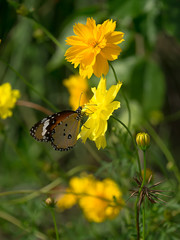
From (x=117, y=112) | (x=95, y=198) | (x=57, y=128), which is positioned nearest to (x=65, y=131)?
(x=57, y=128)

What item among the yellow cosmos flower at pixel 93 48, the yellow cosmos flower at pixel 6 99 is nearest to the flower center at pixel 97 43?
the yellow cosmos flower at pixel 93 48

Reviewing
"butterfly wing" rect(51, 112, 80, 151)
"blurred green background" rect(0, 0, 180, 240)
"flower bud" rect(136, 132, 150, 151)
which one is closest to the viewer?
"flower bud" rect(136, 132, 150, 151)

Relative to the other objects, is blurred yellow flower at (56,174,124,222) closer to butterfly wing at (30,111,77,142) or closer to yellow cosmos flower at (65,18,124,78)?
butterfly wing at (30,111,77,142)

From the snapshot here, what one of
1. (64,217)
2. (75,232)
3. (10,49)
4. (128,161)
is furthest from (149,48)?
(64,217)

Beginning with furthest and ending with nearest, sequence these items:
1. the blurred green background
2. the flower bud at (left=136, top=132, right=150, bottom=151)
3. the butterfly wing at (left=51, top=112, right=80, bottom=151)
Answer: the blurred green background
the butterfly wing at (left=51, top=112, right=80, bottom=151)
the flower bud at (left=136, top=132, right=150, bottom=151)

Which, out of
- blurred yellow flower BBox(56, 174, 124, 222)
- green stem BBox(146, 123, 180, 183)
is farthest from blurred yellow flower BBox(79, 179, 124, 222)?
green stem BBox(146, 123, 180, 183)

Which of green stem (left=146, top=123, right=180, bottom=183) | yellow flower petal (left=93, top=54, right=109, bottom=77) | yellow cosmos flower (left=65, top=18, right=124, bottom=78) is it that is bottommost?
green stem (left=146, top=123, right=180, bottom=183)

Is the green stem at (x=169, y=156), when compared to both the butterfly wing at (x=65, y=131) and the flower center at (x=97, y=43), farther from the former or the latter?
the flower center at (x=97, y=43)
